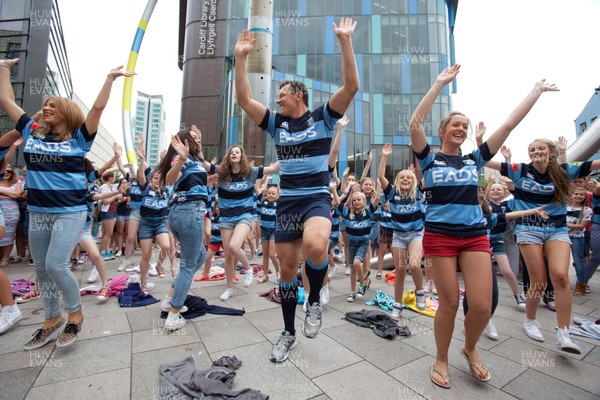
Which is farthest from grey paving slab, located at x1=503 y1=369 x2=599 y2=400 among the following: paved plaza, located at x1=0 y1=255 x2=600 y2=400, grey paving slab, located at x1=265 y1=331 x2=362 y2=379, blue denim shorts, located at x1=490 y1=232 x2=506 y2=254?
blue denim shorts, located at x1=490 y1=232 x2=506 y2=254

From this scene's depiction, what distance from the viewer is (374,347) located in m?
3.26

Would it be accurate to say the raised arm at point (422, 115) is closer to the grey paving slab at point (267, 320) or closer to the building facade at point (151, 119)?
the grey paving slab at point (267, 320)

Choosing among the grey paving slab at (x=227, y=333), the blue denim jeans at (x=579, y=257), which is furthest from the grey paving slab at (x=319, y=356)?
the blue denim jeans at (x=579, y=257)

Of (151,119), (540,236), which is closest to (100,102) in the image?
(540,236)

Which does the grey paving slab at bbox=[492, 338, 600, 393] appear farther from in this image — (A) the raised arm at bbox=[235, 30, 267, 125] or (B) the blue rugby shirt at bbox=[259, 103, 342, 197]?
(A) the raised arm at bbox=[235, 30, 267, 125]

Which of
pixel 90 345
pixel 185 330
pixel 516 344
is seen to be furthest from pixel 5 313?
pixel 516 344

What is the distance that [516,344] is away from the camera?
3.54 m

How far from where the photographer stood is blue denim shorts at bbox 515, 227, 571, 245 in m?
3.60

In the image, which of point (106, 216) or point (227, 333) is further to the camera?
point (106, 216)

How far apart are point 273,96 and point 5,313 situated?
83.6 ft

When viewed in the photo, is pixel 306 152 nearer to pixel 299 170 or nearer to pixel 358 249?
pixel 299 170

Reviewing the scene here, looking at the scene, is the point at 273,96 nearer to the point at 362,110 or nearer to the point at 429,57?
the point at 362,110

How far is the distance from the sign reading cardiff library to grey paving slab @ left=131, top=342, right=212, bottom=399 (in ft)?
137

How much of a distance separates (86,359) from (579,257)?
8.42 m
